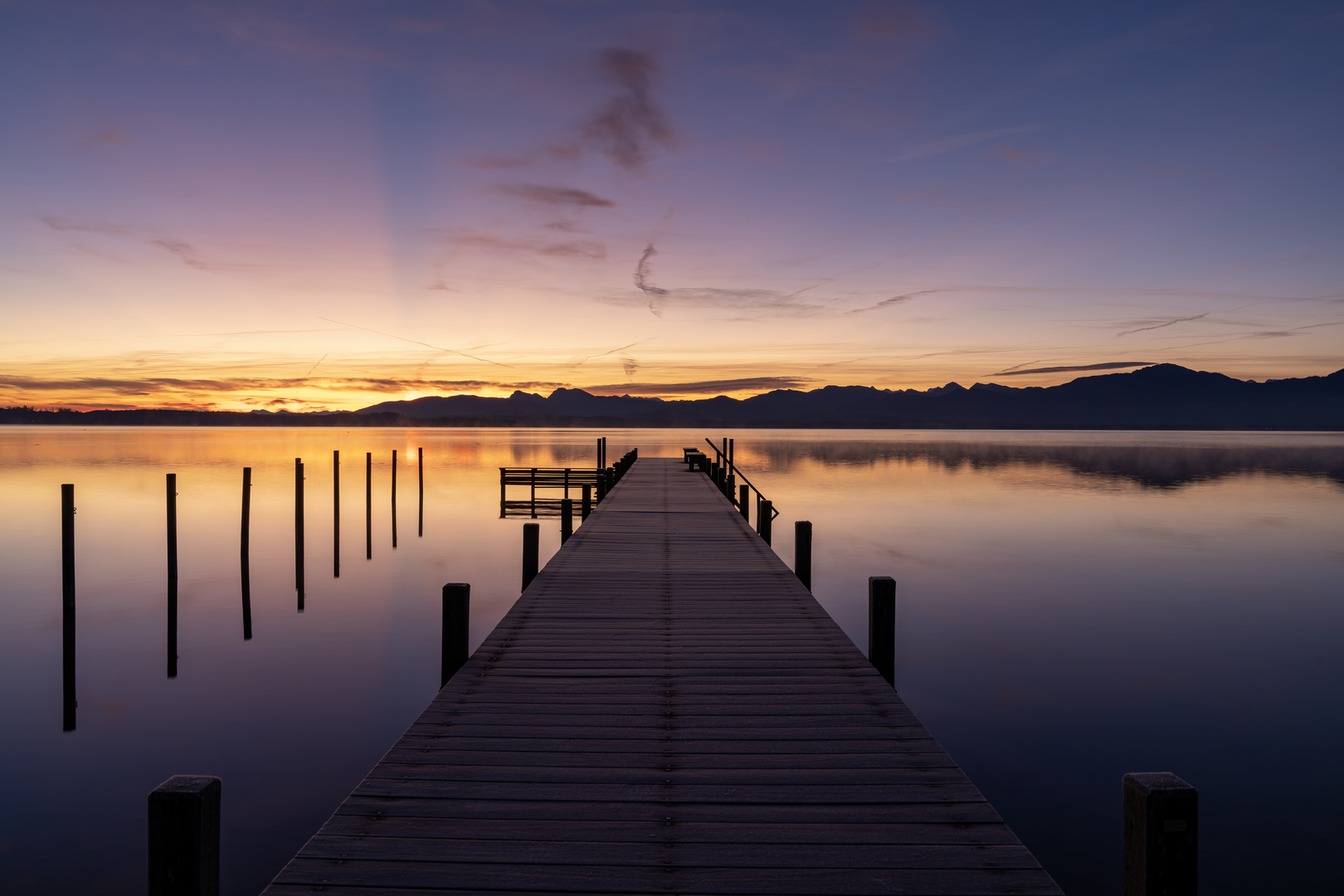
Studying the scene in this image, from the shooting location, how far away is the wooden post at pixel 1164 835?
3.50 metres

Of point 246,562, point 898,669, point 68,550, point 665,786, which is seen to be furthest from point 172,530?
point 898,669

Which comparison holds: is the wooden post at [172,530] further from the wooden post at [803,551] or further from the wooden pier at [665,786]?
the wooden post at [803,551]

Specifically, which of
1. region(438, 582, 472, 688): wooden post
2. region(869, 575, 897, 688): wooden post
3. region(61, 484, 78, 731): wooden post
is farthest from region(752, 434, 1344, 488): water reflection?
region(61, 484, 78, 731): wooden post

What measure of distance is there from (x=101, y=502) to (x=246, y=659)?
1178 inches

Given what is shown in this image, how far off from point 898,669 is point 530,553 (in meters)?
6.80

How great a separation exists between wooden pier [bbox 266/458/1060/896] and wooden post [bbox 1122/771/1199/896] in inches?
21.8

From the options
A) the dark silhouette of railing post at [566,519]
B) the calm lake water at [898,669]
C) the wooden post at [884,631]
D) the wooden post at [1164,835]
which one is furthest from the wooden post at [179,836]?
the dark silhouette of railing post at [566,519]

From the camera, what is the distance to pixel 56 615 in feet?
53.9

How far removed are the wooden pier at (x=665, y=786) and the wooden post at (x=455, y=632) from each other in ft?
0.89

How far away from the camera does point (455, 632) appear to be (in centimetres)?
755

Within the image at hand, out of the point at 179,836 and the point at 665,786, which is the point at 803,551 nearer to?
the point at 665,786

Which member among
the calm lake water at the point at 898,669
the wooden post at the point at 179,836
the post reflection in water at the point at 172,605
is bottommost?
the calm lake water at the point at 898,669

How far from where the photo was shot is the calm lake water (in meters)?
8.19

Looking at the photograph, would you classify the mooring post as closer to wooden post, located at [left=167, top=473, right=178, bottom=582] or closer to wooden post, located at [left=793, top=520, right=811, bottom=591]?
wooden post, located at [left=167, top=473, right=178, bottom=582]
